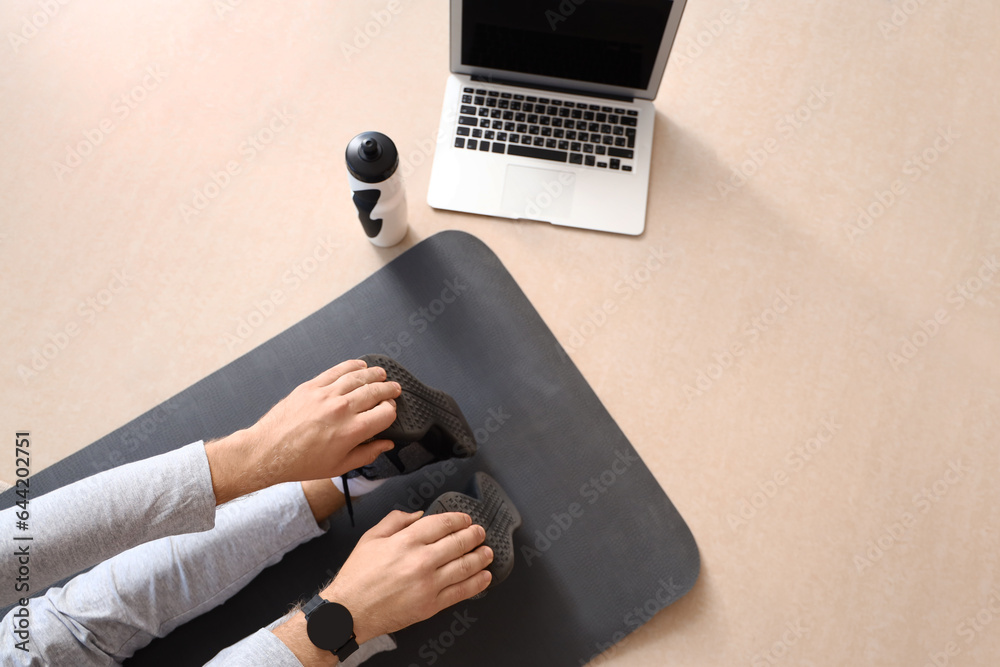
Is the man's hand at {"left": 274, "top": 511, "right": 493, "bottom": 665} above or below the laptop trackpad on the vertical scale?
below

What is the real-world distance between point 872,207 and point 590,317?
0.45 metres

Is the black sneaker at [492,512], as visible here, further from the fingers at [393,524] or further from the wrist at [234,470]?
the wrist at [234,470]

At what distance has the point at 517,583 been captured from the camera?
2.99 ft

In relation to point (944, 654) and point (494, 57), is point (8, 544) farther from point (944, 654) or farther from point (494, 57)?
point (944, 654)

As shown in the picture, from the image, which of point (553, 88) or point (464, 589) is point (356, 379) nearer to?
point (464, 589)

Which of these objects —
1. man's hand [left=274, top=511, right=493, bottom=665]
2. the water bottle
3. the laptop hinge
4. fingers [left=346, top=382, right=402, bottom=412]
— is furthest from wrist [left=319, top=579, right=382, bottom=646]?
the laptop hinge

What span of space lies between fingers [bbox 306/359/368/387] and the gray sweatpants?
5.6 inches

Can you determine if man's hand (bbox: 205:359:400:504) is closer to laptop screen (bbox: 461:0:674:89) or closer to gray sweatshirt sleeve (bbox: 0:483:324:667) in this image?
gray sweatshirt sleeve (bbox: 0:483:324:667)

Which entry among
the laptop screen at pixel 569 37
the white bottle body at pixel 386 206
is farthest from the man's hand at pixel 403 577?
the laptop screen at pixel 569 37

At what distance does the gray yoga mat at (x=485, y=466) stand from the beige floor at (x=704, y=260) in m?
0.03

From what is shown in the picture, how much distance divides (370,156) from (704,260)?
49 cm

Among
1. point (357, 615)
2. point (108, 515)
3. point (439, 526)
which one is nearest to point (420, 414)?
point (439, 526)

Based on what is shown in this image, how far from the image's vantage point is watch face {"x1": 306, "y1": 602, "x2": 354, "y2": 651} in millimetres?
753

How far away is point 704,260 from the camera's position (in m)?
0.99
